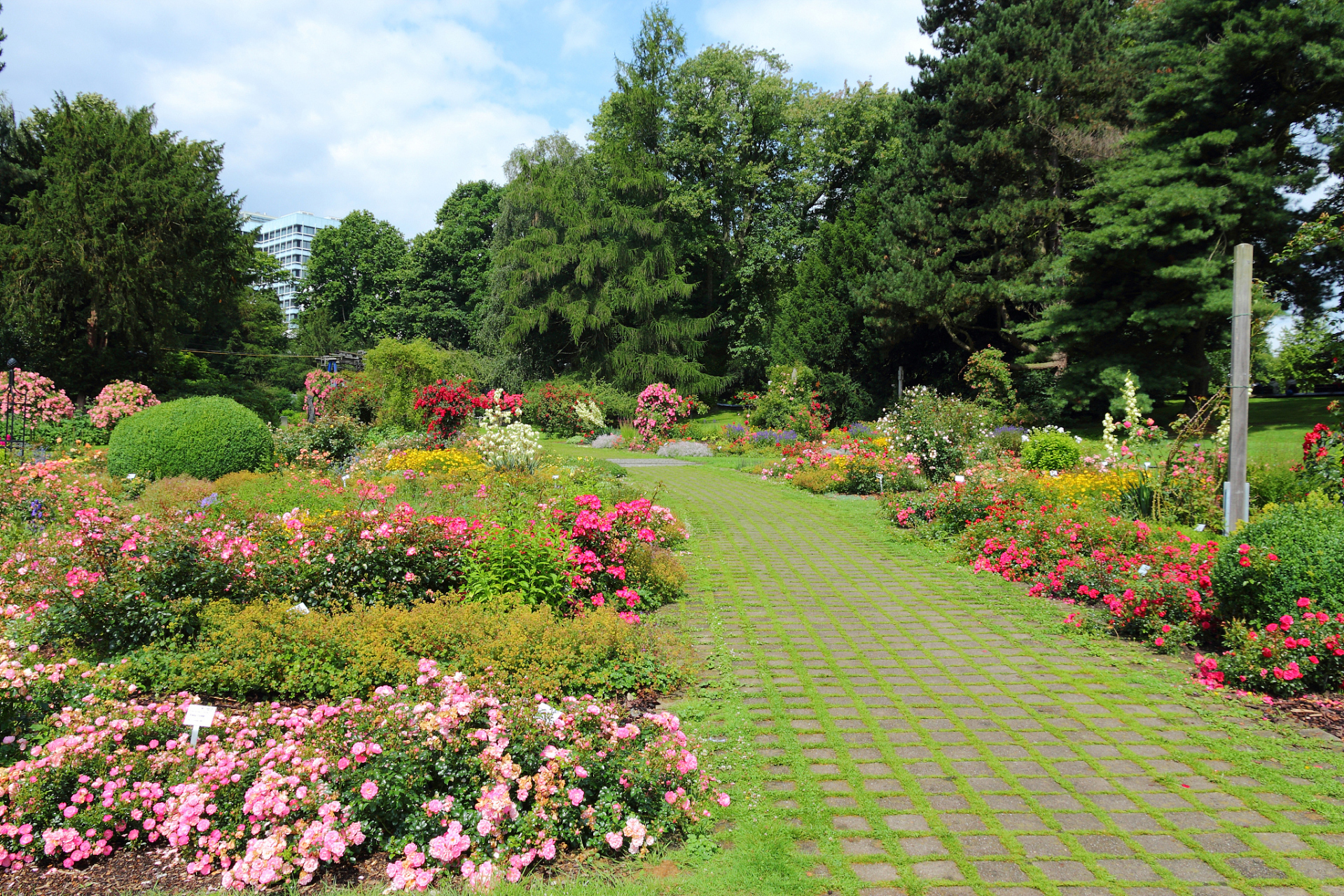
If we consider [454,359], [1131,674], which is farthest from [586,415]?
[1131,674]

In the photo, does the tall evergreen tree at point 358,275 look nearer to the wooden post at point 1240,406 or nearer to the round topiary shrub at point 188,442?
the round topiary shrub at point 188,442

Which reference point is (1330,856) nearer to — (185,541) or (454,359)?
(185,541)

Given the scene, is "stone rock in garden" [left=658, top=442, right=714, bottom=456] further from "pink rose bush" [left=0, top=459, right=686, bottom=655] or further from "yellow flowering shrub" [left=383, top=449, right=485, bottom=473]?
"pink rose bush" [left=0, top=459, right=686, bottom=655]

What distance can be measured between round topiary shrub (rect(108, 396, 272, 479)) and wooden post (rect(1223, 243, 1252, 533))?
36.7ft

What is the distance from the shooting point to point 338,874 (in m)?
2.63

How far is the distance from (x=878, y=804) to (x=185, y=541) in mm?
4038

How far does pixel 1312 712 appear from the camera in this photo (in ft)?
12.3

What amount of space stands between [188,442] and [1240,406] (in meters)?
11.6

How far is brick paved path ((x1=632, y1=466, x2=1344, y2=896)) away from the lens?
8.43 ft

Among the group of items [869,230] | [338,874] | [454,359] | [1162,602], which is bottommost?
[338,874]

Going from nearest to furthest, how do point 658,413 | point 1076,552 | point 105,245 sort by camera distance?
point 1076,552, point 105,245, point 658,413

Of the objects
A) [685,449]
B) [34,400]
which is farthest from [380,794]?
[34,400]

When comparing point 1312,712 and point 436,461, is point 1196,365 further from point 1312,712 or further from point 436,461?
point 436,461

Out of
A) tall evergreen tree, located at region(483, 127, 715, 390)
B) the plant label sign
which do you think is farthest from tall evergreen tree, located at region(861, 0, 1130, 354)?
the plant label sign
